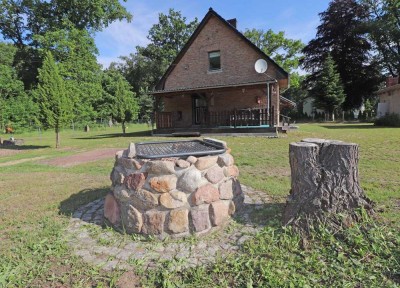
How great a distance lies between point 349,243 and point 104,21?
1242 inches

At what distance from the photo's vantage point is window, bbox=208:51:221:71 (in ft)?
53.1

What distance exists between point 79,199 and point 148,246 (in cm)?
219

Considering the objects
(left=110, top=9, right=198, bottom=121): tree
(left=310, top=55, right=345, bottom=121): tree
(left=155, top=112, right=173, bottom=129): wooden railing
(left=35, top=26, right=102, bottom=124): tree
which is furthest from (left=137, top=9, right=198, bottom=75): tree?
(left=155, top=112, right=173, bottom=129): wooden railing

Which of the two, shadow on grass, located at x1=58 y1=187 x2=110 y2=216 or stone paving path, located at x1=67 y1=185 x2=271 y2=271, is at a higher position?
shadow on grass, located at x1=58 y1=187 x2=110 y2=216

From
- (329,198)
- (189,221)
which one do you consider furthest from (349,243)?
(189,221)

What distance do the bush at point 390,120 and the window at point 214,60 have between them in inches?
514

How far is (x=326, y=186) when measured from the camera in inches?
113

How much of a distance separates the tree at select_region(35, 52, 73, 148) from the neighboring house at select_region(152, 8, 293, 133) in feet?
16.4

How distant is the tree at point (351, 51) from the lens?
3434cm

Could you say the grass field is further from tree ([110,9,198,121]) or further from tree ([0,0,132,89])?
tree ([110,9,198,121])

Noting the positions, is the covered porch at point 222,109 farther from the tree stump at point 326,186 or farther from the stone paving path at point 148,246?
the stone paving path at point 148,246

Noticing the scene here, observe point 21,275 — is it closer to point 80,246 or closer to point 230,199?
point 80,246

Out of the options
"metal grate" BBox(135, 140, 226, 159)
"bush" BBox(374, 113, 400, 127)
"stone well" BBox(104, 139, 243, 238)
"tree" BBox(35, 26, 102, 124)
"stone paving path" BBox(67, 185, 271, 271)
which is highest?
"tree" BBox(35, 26, 102, 124)

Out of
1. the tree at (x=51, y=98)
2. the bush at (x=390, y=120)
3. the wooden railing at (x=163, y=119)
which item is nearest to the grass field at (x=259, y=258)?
the tree at (x=51, y=98)
